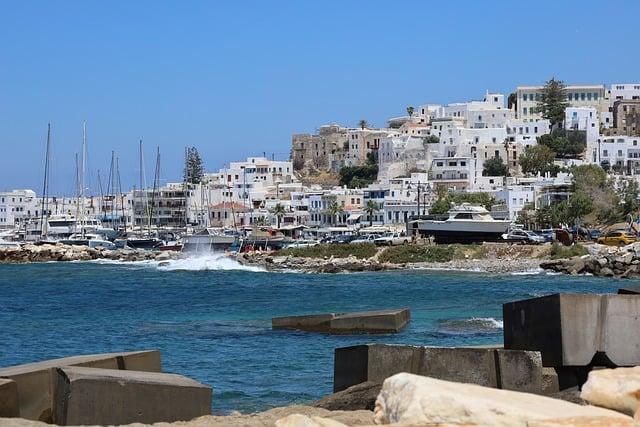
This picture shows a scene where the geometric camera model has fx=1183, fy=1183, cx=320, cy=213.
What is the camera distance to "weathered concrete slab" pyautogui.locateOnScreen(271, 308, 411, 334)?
2522cm

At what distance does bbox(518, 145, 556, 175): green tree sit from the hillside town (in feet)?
0.51

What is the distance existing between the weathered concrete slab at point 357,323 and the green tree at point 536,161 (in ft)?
358

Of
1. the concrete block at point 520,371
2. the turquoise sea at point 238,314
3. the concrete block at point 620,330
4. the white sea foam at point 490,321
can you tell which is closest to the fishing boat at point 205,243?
the turquoise sea at point 238,314

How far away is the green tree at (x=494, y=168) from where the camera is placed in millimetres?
132875

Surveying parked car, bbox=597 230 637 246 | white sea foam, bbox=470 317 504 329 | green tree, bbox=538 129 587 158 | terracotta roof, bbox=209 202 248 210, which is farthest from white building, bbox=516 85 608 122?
white sea foam, bbox=470 317 504 329

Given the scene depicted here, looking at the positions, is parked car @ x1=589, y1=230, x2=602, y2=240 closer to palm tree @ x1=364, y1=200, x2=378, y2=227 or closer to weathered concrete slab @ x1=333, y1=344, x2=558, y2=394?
palm tree @ x1=364, y1=200, x2=378, y2=227

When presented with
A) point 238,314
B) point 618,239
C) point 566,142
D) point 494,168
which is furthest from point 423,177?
point 238,314

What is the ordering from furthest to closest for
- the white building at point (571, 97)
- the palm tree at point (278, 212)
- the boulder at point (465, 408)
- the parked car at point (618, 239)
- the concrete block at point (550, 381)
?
the white building at point (571, 97), the palm tree at point (278, 212), the parked car at point (618, 239), the concrete block at point (550, 381), the boulder at point (465, 408)

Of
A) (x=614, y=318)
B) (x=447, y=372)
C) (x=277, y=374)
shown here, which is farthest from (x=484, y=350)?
(x=277, y=374)

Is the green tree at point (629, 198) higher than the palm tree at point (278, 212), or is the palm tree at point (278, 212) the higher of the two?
the green tree at point (629, 198)

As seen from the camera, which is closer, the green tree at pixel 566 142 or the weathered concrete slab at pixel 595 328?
the weathered concrete slab at pixel 595 328

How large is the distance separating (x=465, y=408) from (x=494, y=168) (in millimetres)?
127002

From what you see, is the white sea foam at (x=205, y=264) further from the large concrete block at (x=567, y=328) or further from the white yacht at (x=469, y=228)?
the large concrete block at (x=567, y=328)

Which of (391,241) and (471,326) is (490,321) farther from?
(391,241)
